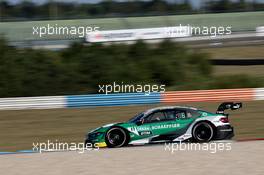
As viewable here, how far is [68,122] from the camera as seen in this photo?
13.8 m

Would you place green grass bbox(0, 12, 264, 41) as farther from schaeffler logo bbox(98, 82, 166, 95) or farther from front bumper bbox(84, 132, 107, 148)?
front bumper bbox(84, 132, 107, 148)

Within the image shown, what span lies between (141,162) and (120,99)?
27.8 feet

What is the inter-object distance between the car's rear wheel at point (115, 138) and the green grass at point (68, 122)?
7.11ft

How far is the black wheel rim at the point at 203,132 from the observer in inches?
355

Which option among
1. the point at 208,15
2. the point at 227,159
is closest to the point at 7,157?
the point at 227,159

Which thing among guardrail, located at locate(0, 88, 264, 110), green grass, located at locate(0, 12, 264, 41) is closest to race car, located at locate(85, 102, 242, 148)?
guardrail, located at locate(0, 88, 264, 110)

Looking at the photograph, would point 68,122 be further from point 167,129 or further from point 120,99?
point 167,129

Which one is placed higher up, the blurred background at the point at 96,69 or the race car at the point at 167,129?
the blurred background at the point at 96,69

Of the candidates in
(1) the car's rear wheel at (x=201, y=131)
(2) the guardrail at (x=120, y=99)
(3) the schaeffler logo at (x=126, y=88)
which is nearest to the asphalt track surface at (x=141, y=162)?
(1) the car's rear wheel at (x=201, y=131)

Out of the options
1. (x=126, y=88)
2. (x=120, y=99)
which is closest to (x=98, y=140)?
(x=120, y=99)

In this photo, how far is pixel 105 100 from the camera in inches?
624

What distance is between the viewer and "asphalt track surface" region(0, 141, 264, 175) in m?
6.88

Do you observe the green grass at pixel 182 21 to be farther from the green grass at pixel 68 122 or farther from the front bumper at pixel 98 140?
the front bumper at pixel 98 140

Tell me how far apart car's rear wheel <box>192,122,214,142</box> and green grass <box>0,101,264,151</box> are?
2.24m
